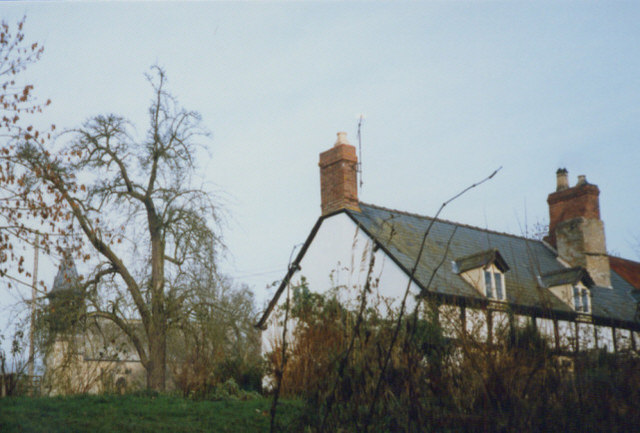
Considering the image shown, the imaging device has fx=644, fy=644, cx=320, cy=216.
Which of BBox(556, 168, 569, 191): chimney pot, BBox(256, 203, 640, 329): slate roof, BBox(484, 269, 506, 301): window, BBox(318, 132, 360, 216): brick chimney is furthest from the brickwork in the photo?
BBox(318, 132, 360, 216): brick chimney

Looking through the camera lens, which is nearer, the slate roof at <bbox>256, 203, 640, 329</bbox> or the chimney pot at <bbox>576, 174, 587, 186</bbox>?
the slate roof at <bbox>256, 203, 640, 329</bbox>

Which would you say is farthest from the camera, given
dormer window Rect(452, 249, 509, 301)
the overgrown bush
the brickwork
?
the brickwork

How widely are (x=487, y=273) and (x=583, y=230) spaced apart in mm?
7270

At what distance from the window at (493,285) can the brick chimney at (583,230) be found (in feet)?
21.4

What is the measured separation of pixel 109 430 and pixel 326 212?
16.9 meters

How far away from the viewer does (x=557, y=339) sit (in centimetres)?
794

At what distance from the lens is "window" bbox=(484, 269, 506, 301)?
22141 mm

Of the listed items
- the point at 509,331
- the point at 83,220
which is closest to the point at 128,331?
the point at 83,220

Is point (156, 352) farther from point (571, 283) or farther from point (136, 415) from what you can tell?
point (571, 283)

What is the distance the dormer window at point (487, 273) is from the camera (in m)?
22.0

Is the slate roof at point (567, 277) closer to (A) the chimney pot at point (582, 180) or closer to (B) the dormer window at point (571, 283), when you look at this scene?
(B) the dormer window at point (571, 283)

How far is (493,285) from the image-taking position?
72.8ft

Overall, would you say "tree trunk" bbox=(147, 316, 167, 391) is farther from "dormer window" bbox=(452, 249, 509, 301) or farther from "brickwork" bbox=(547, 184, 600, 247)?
"brickwork" bbox=(547, 184, 600, 247)

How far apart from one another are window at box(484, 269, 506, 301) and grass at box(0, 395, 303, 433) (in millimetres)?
14631
